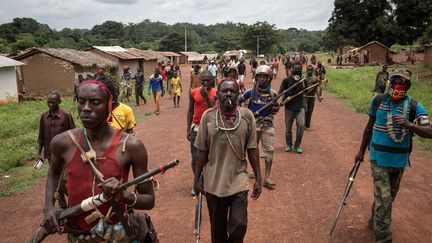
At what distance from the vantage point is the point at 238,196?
3836 millimetres

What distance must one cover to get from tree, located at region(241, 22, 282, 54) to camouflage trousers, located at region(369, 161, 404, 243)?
269 ft

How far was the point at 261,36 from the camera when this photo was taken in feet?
278

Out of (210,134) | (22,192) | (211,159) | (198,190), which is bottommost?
(22,192)

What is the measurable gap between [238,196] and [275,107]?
2805 millimetres

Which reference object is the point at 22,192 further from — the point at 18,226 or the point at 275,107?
the point at 275,107

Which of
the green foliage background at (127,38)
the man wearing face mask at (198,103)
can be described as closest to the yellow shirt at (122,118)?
the man wearing face mask at (198,103)

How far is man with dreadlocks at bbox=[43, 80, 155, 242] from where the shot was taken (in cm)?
244

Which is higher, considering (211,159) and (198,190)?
(211,159)

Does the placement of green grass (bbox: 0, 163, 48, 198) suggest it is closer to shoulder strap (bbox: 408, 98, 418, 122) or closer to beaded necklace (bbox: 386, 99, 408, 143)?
beaded necklace (bbox: 386, 99, 408, 143)

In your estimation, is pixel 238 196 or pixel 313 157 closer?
pixel 238 196

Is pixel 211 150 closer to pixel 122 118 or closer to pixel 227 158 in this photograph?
pixel 227 158

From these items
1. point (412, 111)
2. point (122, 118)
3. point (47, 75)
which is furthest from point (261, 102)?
point (47, 75)

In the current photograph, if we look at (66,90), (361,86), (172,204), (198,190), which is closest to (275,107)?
(172,204)

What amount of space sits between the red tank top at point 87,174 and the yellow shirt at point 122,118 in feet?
9.04
